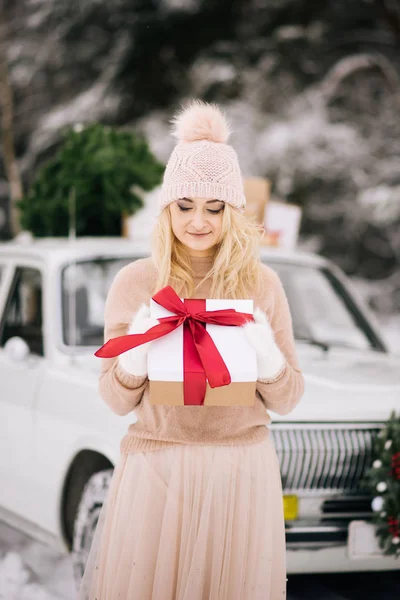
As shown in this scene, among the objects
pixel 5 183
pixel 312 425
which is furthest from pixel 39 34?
pixel 312 425

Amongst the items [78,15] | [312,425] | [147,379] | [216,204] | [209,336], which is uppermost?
[78,15]

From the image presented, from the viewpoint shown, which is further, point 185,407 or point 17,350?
point 17,350

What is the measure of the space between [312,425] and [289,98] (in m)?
12.2

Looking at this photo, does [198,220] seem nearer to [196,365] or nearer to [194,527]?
[196,365]

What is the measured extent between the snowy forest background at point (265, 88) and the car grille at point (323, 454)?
11050 millimetres

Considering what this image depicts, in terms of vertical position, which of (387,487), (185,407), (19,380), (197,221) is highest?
(197,221)

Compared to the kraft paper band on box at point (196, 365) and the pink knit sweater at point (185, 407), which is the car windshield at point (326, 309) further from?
the kraft paper band on box at point (196, 365)

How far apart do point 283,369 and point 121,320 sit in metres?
0.48

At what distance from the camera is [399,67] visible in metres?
14.6

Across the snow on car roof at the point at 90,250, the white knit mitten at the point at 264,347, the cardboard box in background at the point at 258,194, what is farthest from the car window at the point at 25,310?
the white knit mitten at the point at 264,347

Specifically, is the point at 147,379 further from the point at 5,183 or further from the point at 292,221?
the point at 5,183

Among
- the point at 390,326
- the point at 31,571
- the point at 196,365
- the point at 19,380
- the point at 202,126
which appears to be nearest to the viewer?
the point at 196,365

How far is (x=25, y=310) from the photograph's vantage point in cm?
455

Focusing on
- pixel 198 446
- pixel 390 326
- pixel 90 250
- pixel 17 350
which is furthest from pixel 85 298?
pixel 390 326
